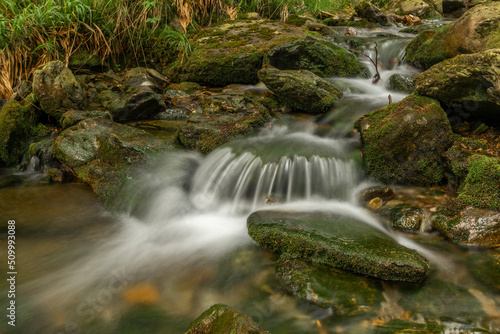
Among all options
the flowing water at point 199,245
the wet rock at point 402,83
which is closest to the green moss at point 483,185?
the flowing water at point 199,245

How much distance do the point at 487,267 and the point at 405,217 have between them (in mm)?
808

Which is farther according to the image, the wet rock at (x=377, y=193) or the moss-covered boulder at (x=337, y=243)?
the wet rock at (x=377, y=193)

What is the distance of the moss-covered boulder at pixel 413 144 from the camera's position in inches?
146

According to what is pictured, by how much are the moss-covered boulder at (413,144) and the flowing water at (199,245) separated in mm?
388

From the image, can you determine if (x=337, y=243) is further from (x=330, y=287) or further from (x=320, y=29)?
(x=320, y=29)

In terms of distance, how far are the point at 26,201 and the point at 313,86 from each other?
466cm

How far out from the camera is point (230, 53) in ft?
22.9

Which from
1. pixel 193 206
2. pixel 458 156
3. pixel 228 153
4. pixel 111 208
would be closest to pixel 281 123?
pixel 228 153

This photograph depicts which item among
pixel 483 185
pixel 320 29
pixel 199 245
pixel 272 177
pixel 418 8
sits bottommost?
pixel 199 245

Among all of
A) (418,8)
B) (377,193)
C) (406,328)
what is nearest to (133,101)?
(377,193)

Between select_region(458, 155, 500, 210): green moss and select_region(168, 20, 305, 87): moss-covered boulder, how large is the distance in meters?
4.75

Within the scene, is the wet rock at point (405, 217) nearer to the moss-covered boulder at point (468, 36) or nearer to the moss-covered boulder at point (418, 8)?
the moss-covered boulder at point (468, 36)

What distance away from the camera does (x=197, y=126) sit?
5.02 meters

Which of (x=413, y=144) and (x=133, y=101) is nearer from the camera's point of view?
(x=413, y=144)
